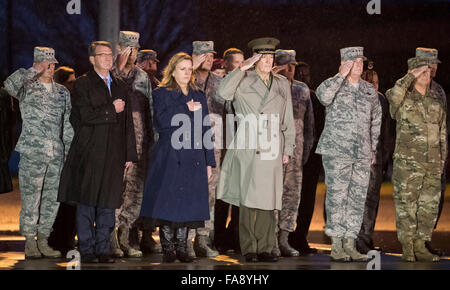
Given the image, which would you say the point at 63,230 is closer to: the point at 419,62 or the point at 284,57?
the point at 284,57

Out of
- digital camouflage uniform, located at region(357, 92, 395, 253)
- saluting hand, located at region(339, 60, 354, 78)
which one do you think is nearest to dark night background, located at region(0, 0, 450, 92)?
digital camouflage uniform, located at region(357, 92, 395, 253)

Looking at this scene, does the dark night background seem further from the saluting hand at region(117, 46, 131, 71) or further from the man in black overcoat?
the man in black overcoat

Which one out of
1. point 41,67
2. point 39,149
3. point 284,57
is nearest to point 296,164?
point 284,57

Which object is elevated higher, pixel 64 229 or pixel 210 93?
pixel 210 93

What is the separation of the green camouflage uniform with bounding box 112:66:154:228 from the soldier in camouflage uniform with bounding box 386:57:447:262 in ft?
7.83

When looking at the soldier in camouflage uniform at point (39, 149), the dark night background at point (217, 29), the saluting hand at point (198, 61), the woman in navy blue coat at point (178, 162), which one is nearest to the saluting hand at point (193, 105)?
the woman in navy blue coat at point (178, 162)

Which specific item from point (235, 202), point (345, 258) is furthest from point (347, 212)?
point (235, 202)

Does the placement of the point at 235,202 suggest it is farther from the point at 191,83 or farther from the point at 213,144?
the point at 191,83

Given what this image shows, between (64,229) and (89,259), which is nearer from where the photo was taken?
(89,259)

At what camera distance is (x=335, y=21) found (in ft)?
65.8

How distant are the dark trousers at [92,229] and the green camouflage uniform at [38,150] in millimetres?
631

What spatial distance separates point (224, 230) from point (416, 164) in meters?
2.12

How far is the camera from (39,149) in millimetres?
9750

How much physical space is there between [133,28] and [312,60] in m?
3.57
